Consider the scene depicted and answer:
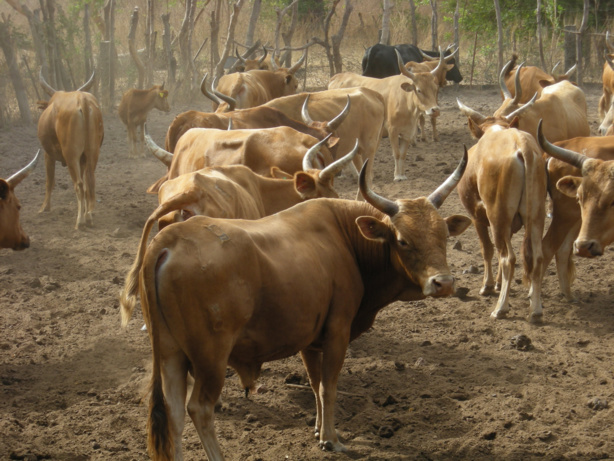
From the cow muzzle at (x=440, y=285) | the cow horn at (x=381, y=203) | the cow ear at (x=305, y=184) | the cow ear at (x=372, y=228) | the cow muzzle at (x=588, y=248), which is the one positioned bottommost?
the cow muzzle at (x=588, y=248)

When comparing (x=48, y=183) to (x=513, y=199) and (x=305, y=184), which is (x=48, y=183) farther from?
(x=513, y=199)

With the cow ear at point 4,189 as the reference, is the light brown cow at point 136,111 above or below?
below

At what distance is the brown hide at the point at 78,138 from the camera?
373 inches

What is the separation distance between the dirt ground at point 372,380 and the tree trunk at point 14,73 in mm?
7181

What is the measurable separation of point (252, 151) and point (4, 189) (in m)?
2.24

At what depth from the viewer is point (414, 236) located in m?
4.22

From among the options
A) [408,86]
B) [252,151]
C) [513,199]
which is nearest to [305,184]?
[252,151]

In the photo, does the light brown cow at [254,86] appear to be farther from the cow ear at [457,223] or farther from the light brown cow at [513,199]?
the cow ear at [457,223]

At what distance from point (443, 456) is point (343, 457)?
58cm

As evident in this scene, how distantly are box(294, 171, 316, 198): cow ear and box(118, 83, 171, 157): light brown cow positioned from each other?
329 inches

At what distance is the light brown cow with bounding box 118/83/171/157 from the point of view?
45.3 feet

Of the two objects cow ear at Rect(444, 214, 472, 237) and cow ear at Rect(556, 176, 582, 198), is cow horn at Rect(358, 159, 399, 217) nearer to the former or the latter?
cow ear at Rect(444, 214, 472, 237)

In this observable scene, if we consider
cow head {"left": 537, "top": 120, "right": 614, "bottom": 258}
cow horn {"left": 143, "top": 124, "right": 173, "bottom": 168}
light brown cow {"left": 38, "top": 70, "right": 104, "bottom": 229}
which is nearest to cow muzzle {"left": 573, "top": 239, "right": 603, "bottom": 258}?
→ cow head {"left": 537, "top": 120, "right": 614, "bottom": 258}

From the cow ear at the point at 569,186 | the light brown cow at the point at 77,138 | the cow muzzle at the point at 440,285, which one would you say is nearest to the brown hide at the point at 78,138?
the light brown cow at the point at 77,138
